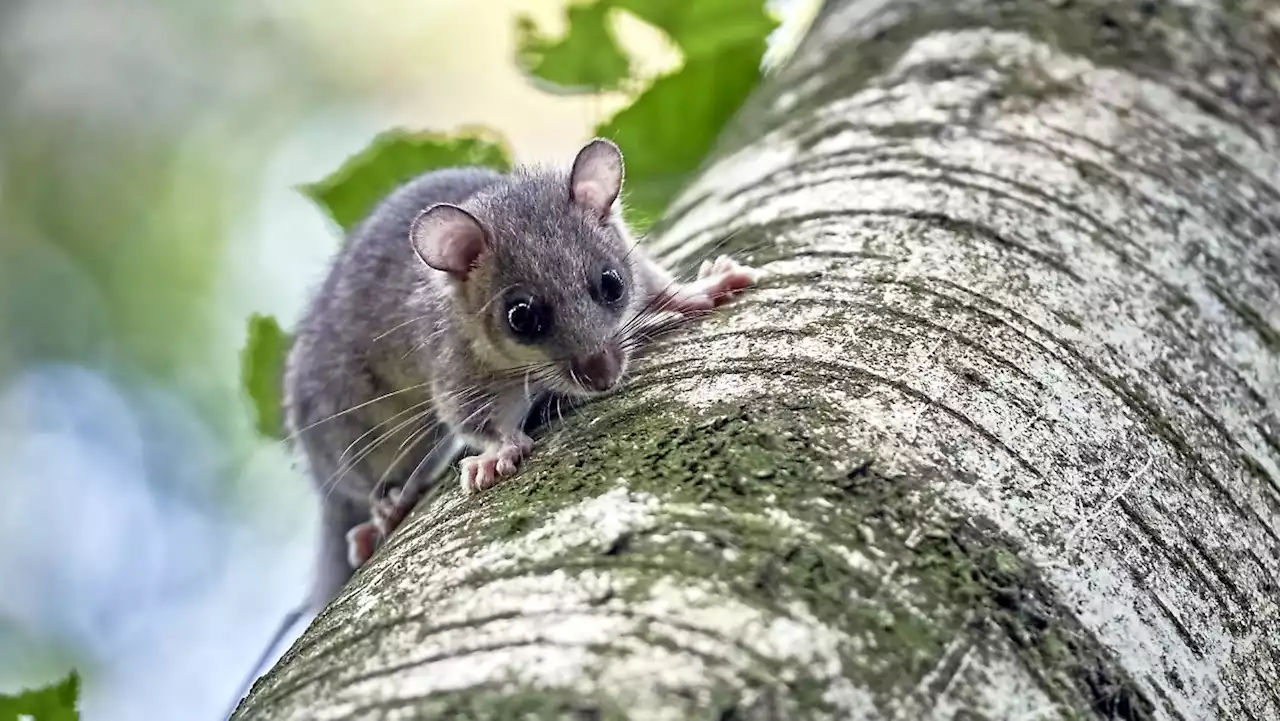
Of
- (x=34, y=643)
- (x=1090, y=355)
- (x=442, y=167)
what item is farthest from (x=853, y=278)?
(x=34, y=643)

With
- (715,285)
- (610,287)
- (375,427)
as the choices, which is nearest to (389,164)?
(375,427)

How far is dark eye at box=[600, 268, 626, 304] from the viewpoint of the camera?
2.61 metres

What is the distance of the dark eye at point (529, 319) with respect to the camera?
2555 mm

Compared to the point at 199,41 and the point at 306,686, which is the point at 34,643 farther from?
the point at 306,686

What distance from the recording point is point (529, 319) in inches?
101

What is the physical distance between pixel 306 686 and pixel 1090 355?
1223 millimetres

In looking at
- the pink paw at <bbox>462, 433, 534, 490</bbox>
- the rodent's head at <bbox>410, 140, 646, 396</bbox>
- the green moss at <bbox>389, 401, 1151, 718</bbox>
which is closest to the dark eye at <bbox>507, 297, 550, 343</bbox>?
the rodent's head at <bbox>410, 140, 646, 396</bbox>

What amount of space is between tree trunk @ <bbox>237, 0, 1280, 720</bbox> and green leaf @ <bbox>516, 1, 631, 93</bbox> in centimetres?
102

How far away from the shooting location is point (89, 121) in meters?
7.61

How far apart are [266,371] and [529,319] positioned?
1315 mm

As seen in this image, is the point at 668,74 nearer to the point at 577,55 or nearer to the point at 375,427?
the point at 577,55

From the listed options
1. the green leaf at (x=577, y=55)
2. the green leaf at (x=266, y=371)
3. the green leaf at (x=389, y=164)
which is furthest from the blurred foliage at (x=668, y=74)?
the green leaf at (x=266, y=371)

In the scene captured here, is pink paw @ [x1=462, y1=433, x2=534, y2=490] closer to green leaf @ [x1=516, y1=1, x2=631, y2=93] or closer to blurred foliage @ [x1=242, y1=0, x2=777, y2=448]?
blurred foliage @ [x1=242, y1=0, x2=777, y2=448]

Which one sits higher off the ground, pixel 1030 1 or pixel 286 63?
pixel 286 63
